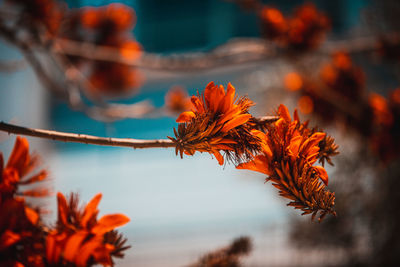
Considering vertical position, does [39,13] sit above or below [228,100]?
above

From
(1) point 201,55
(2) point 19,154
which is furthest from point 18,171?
(1) point 201,55

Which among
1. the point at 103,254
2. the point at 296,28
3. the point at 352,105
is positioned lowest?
the point at 103,254

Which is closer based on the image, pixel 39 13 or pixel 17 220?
pixel 17 220

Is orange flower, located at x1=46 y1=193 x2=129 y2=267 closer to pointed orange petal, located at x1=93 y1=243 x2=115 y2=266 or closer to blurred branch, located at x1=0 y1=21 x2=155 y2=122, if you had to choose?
pointed orange petal, located at x1=93 y1=243 x2=115 y2=266

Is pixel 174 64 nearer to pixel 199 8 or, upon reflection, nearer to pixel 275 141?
pixel 275 141

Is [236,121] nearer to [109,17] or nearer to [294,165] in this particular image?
[294,165]

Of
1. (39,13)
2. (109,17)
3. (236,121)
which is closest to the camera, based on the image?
(236,121)

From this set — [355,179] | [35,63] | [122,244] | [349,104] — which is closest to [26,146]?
[122,244]
